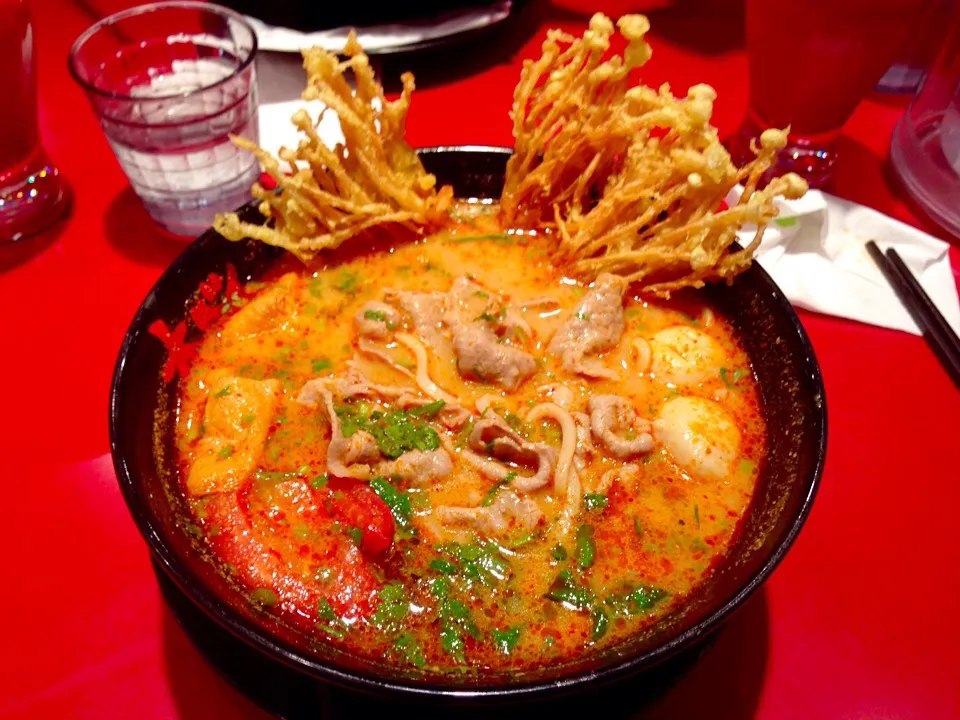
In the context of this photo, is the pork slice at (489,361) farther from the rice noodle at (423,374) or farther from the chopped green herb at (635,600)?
the chopped green herb at (635,600)

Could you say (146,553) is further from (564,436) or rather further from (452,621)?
(564,436)

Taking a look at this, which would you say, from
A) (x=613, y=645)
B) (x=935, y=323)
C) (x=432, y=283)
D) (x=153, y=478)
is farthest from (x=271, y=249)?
(x=935, y=323)

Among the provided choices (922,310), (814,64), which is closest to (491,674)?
(922,310)

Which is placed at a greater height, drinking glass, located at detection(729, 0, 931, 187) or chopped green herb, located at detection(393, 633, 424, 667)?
drinking glass, located at detection(729, 0, 931, 187)

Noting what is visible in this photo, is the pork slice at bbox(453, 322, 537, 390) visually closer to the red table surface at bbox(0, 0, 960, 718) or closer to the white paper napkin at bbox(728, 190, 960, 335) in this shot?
the red table surface at bbox(0, 0, 960, 718)

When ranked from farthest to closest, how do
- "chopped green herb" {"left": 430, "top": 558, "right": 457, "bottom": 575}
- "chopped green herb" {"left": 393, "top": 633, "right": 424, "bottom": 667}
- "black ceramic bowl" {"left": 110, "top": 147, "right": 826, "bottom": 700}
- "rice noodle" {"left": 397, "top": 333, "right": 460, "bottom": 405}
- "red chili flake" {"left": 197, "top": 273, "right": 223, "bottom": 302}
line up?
"red chili flake" {"left": 197, "top": 273, "right": 223, "bottom": 302} → "rice noodle" {"left": 397, "top": 333, "right": 460, "bottom": 405} → "chopped green herb" {"left": 430, "top": 558, "right": 457, "bottom": 575} → "chopped green herb" {"left": 393, "top": 633, "right": 424, "bottom": 667} → "black ceramic bowl" {"left": 110, "top": 147, "right": 826, "bottom": 700}

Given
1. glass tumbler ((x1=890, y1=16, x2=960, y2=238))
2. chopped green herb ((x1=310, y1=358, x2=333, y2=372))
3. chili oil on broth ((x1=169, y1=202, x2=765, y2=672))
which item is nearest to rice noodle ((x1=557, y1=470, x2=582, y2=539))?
chili oil on broth ((x1=169, y1=202, x2=765, y2=672))
